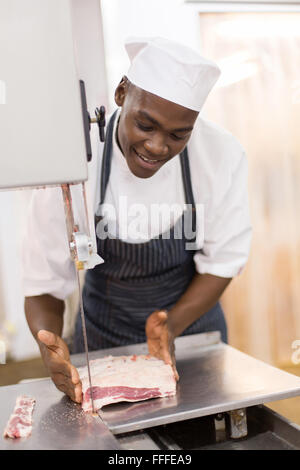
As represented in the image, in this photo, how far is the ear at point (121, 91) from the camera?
139 centimetres

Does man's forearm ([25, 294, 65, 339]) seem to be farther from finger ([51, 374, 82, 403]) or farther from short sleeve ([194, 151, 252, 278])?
short sleeve ([194, 151, 252, 278])

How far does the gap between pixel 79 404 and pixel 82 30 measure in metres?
1.36

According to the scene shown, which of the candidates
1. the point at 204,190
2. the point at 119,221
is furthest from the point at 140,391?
the point at 204,190

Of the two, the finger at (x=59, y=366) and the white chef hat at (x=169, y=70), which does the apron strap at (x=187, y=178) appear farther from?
the finger at (x=59, y=366)

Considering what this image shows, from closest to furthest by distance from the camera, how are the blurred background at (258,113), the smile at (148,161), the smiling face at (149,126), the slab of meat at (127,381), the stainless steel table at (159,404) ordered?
the stainless steel table at (159,404)
the slab of meat at (127,381)
the smiling face at (149,126)
the smile at (148,161)
the blurred background at (258,113)

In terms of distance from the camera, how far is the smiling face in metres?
1.27

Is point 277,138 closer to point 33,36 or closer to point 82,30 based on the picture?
point 82,30

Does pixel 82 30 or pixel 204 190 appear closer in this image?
pixel 204 190

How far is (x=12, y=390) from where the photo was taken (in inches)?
49.4

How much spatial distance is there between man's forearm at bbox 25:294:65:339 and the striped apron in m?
0.19

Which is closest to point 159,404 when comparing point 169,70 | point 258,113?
point 169,70

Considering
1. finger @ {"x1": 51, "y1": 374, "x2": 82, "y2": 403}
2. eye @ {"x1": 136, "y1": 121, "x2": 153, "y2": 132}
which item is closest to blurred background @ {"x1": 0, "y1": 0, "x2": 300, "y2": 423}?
eye @ {"x1": 136, "y1": 121, "x2": 153, "y2": 132}

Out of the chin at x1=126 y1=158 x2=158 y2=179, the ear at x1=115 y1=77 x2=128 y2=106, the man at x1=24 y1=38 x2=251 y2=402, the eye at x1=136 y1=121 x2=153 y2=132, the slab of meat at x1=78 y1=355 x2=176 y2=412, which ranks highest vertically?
the ear at x1=115 y1=77 x2=128 y2=106

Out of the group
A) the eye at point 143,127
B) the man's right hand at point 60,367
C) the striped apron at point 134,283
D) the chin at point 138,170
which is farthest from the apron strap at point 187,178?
the man's right hand at point 60,367
